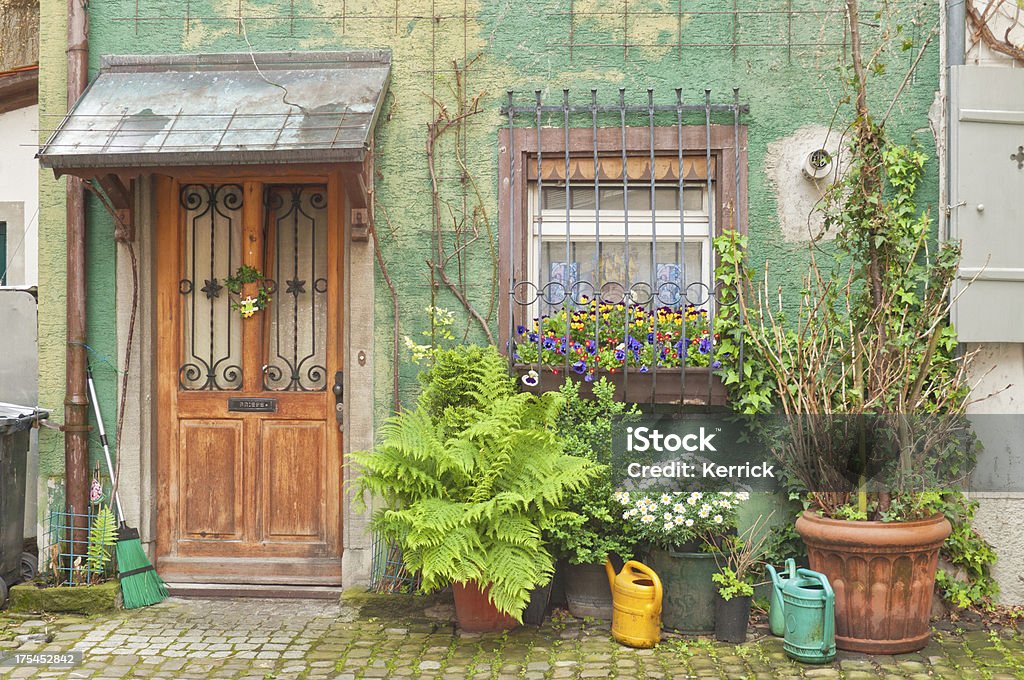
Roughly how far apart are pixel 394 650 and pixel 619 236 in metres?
2.66

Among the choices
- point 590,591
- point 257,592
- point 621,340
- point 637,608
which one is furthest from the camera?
point 257,592

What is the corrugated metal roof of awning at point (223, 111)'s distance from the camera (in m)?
5.36

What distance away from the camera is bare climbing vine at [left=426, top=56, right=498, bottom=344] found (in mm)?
6141

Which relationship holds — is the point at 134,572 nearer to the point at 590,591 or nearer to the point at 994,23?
the point at 590,591

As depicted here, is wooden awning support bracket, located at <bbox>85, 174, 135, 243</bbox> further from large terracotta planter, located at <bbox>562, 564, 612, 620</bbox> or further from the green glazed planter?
the green glazed planter

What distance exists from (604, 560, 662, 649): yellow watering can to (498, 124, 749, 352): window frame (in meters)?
1.54

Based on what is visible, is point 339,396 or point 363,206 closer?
point 363,206

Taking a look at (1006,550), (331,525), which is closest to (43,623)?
(331,525)

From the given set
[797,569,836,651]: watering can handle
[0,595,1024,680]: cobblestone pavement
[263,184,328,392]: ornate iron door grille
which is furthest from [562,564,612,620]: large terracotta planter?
[263,184,328,392]: ornate iron door grille

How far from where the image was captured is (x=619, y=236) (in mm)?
6227

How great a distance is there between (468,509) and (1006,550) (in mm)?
3048

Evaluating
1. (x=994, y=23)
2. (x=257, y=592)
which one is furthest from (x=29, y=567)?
(x=994, y=23)

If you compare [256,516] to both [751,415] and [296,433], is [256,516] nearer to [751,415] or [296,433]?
[296,433]

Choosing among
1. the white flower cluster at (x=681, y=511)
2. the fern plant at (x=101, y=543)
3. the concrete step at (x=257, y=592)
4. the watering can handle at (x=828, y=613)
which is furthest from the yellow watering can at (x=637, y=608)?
the fern plant at (x=101, y=543)
